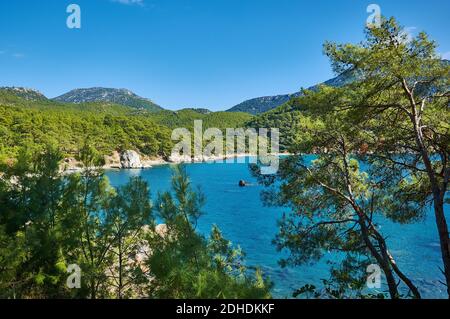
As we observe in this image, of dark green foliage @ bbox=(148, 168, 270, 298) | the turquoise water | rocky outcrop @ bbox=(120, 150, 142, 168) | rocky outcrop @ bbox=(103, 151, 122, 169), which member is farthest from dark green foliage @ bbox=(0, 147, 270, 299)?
Answer: rocky outcrop @ bbox=(120, 150, 142, 168)

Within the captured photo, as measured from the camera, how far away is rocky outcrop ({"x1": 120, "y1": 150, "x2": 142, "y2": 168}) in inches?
3627

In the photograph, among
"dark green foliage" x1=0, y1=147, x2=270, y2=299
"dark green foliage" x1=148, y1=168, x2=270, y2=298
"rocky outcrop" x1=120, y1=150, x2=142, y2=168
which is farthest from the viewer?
"rocky outcrop" x1=120, y1=150, x2=142, y2=168

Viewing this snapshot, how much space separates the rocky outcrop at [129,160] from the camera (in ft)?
302

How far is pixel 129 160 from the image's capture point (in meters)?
92.6

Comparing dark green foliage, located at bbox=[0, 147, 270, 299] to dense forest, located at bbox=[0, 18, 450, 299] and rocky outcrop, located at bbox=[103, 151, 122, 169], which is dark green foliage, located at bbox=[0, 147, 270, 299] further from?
rocky outcrop, located at bbox=[103, 151, 122, 169]

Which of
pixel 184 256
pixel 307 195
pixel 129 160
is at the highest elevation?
pixel 129 160

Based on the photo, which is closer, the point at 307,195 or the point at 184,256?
the point at 184,256

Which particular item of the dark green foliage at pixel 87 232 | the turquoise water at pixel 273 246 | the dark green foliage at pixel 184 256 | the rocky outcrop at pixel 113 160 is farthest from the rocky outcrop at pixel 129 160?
the dark green foliage at pixel 184 256

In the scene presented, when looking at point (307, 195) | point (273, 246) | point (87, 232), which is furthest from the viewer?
point (273, 246)

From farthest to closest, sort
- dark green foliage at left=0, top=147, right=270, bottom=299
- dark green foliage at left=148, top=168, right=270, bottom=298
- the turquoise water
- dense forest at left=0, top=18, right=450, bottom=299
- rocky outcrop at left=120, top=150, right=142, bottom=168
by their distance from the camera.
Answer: rocky outcrop at left=120, top=150, right=142, bottom=168, the turquoise water, dark green foliage at left=0, top=147, right=270, bottom=299, dense forest at left=0, top=18, right=450, bottom=299, dark green foliage at left=148, top=168, right=270, bottom=298

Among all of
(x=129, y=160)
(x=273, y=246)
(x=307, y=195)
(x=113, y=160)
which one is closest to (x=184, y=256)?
(x=307, y=195)

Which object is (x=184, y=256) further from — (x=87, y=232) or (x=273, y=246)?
(x=273, y=246)

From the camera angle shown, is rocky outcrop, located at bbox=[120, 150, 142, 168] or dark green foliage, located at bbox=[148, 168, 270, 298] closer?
dark green foliage, located at bbox=[148, 168, 270, 298]

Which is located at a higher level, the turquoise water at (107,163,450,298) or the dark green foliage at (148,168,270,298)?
the dark green foliage at (148,168,270,298)
